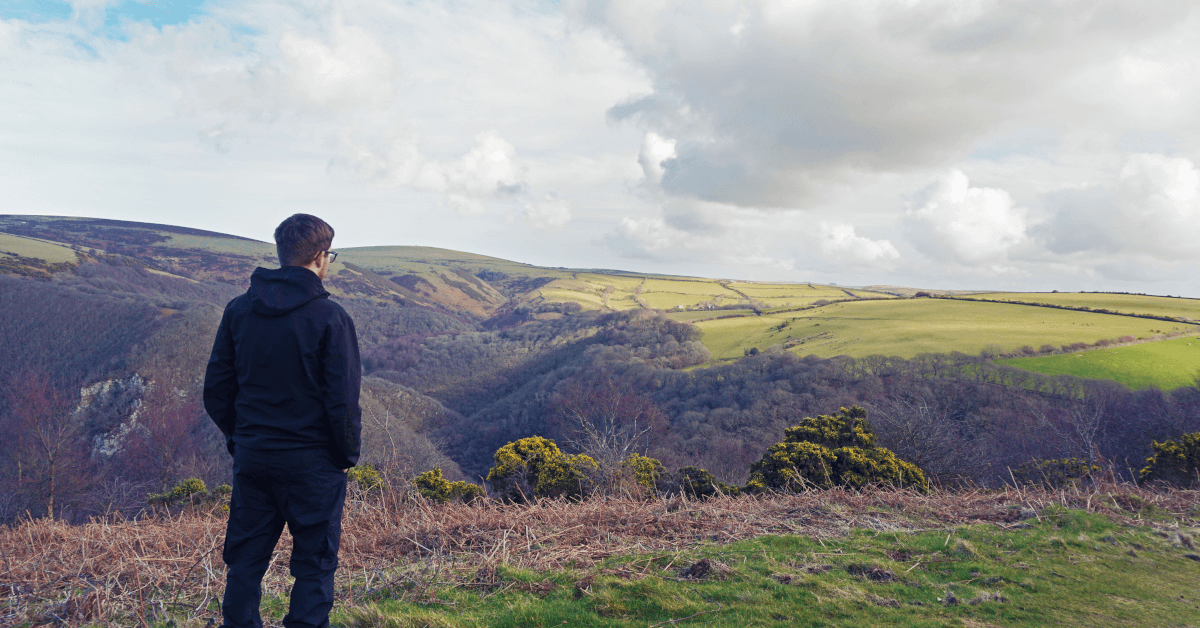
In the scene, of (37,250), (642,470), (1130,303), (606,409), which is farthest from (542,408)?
(37,250)

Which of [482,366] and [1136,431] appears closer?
[1136,431]

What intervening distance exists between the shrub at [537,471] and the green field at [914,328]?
46.2 meters

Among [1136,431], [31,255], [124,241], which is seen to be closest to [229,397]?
[1136,431]

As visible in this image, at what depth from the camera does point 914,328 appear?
194 feet

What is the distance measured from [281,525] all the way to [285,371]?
2.91ft

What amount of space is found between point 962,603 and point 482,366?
93090 millimetres

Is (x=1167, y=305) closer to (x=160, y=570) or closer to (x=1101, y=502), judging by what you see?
(x=1101, y=502)

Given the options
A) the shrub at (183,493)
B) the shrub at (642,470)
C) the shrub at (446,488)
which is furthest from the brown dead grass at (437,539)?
the shrub at (183,493)

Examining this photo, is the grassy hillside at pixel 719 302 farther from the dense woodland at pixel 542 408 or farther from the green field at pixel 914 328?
the dense woodland at pixel 542 408

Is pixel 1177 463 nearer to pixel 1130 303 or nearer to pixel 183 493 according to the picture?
pixel 183 493

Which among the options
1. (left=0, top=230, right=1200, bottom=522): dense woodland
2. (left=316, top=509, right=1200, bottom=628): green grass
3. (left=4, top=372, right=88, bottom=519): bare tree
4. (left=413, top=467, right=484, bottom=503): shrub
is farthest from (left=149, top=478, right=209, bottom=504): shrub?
(left=4, top=372, right=88, bottom=519): bare tree

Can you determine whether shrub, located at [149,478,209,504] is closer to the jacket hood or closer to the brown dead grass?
the brown dead grass

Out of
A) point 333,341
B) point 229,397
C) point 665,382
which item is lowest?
point 665,382

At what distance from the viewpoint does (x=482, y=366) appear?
9400 cm
